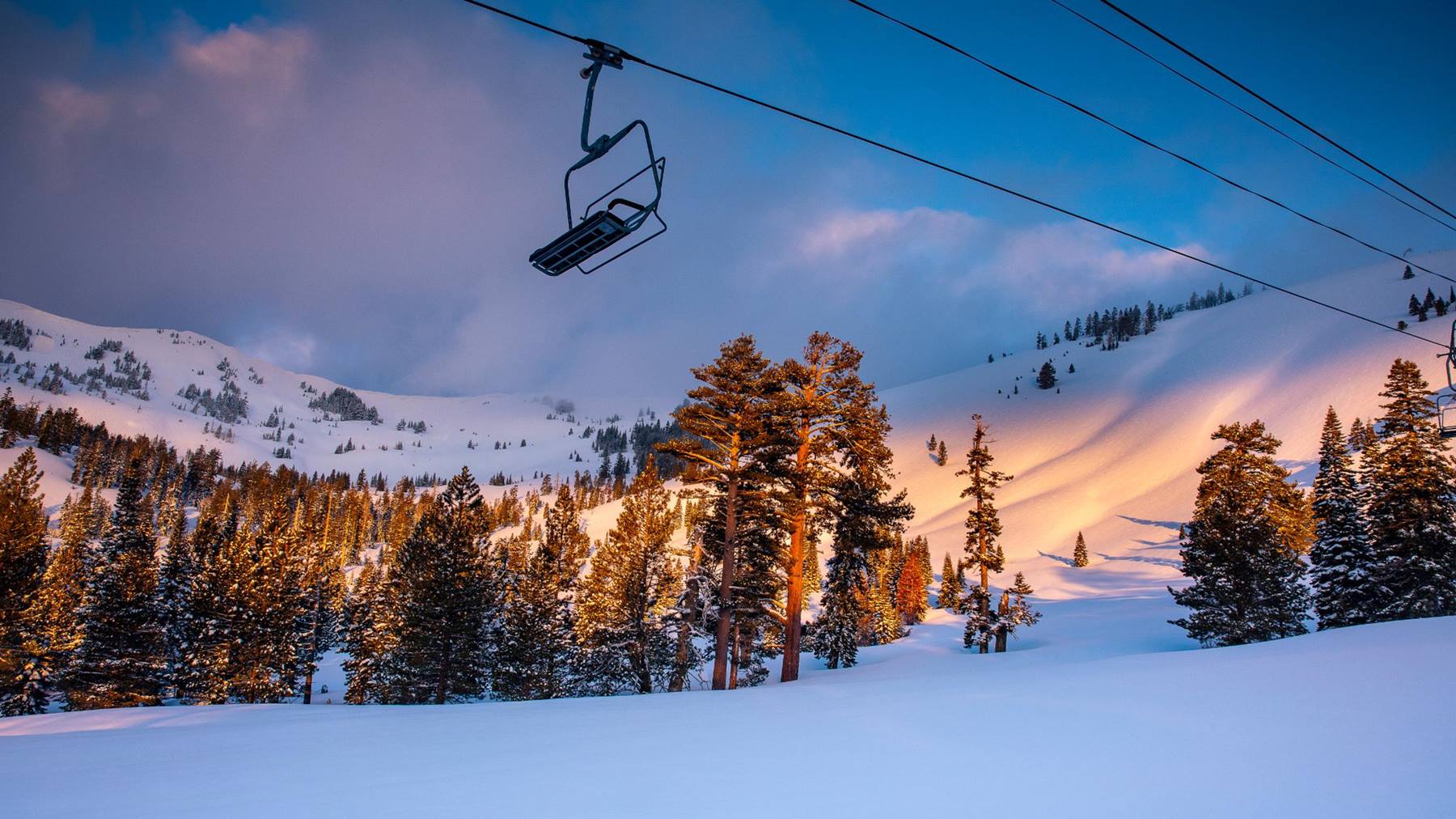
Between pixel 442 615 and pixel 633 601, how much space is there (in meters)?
9.08

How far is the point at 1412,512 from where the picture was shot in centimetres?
2541

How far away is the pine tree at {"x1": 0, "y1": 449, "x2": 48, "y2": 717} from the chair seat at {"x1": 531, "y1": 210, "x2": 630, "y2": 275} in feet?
119

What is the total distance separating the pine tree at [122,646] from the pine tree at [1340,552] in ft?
193

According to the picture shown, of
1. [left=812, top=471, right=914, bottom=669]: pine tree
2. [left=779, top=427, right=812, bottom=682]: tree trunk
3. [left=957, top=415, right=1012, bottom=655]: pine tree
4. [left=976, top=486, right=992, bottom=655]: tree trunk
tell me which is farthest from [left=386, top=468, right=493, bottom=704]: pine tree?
[left=976, top=486, right=992, bottom=655]: tree trunk

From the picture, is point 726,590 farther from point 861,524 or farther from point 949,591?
point 949,591

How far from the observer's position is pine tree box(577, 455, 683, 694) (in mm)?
30562

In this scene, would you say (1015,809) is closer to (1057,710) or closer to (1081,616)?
(1057,710)

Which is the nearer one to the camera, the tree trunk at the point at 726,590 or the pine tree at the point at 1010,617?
the tree trunk at the point at 726,590

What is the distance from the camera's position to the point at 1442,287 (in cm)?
15750

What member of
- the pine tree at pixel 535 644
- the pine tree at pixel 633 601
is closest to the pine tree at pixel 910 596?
the pine tree at pixel 633 601

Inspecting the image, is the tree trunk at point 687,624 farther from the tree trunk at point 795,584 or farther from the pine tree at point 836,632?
the pine tree at point 836,632

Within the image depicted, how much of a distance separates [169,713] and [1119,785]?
17.8m

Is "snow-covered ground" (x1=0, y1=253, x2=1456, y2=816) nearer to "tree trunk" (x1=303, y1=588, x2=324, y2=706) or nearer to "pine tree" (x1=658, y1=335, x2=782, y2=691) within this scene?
"pine tree" (x1=658, y1=335, x2=782, y2=691)

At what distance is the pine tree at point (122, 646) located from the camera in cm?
3127
